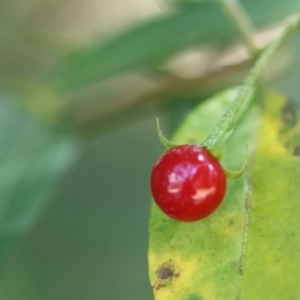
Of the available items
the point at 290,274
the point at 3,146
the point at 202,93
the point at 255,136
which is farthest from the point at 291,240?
the point at 3,146

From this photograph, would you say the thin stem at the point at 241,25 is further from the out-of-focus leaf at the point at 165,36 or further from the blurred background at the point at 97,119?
the out-of-focus leaf at the point at 165,36

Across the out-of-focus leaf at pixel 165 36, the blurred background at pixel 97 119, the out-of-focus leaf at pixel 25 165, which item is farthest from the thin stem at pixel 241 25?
the out-of-focus leaf at pixel 25 165

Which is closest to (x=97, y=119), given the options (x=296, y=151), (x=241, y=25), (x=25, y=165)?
(x=25, y=165)

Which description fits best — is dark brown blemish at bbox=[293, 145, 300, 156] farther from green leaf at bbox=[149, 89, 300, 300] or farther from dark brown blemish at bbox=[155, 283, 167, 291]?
dark brown blemish at bbox=[155, 283, 167, 291]

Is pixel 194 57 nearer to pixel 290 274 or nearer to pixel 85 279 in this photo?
pixel 85 279

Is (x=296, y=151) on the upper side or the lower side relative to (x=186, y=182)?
lower

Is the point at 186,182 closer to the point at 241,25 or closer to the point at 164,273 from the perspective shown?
the point at 164,273

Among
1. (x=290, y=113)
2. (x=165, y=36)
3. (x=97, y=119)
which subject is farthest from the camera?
(x=97, y=119)

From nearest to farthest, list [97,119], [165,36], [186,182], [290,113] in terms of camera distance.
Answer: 1. [186,182]
2. [290,113]
3. [165,36]
4. [97,119]
